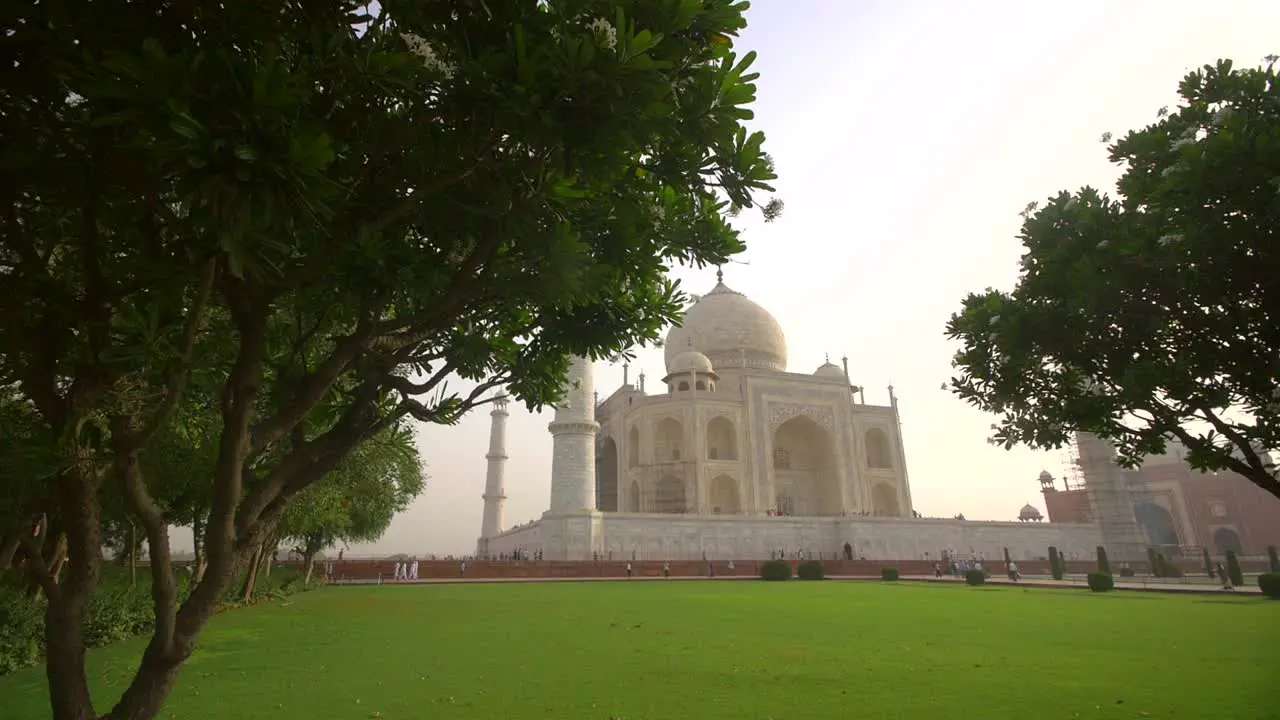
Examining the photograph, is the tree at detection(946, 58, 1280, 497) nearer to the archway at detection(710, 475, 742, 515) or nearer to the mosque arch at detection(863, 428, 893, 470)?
the archway at detection(710, 475, 742, 515)

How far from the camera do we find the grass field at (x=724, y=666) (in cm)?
569

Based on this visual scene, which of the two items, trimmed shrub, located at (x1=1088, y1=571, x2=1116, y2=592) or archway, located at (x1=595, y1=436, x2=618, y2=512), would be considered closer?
trimmed shrub, located at (x1=1088, y1=571, x2=1116, y2=592)

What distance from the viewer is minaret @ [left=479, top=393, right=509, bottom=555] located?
150 ft

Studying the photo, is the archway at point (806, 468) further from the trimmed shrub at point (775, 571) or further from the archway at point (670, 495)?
the trimmed shrub at point (775, 571)

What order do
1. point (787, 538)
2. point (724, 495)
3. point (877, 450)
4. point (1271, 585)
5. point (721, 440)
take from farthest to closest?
point (877, 450), point (721, 440), point (724, 495), point (787, 538), point (1271, 585)

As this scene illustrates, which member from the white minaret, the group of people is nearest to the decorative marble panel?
the white minaret

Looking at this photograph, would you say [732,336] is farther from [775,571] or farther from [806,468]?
[775,571]

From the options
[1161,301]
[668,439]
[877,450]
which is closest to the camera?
[1161,301]

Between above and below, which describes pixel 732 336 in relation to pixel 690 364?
above

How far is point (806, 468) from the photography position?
4466 cm

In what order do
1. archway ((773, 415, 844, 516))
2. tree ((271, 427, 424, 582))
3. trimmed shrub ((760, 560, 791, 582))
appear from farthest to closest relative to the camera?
1. archway ((773, 415, 844, 516))
2. trimmed shrub ((760, 560, 791, 582))
3. tree ((271, 427, 424, 582))

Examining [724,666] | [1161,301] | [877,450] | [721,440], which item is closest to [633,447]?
[721,440]

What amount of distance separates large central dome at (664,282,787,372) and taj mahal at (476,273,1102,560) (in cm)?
10

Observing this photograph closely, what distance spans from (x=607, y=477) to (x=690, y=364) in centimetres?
1076
